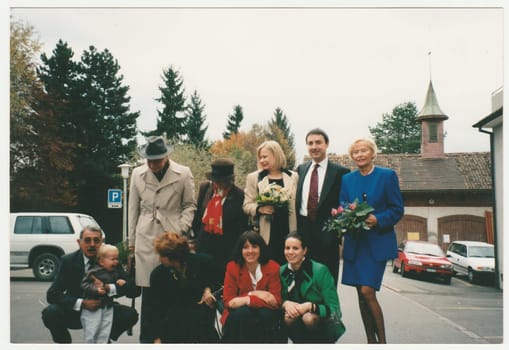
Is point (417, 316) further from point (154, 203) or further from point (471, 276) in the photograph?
point (154, 203)

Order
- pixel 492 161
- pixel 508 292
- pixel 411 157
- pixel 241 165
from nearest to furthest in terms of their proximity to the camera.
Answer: pixel 508 292 < pixel 492 161 < pixel 411 157 < pixel 241 165

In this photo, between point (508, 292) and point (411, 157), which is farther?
point (411, 157)

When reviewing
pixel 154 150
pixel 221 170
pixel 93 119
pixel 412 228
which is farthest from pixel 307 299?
pixel 412 228

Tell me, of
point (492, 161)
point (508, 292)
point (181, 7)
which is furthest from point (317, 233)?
point (492, 161)

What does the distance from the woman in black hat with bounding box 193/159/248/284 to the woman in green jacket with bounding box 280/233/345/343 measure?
62 centimetres

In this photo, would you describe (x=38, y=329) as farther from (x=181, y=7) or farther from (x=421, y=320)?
(x=421, y=320)

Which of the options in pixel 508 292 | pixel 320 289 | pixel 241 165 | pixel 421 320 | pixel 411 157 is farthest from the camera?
pixel 241 165

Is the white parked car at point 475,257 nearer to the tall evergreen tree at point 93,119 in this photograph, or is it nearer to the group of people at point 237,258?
the group of people at point 237,258

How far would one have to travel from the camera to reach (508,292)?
15.8ft

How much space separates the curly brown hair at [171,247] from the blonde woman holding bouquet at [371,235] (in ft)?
4.59

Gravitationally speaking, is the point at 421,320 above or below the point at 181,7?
below

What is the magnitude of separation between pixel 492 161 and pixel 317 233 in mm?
3157

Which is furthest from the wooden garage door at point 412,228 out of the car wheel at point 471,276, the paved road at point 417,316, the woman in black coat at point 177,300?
the woman in black coat at point 177,300

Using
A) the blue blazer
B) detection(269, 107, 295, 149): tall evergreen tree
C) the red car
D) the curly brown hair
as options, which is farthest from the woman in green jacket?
the red car
